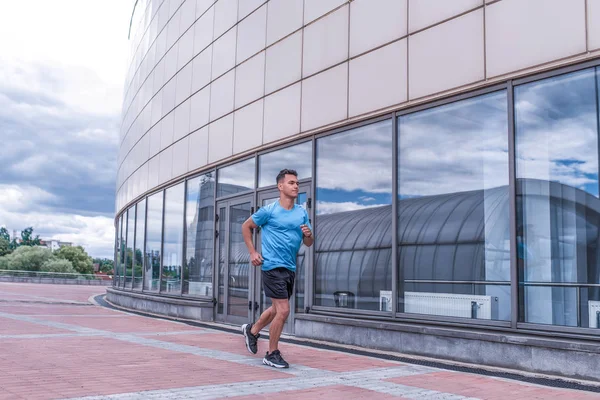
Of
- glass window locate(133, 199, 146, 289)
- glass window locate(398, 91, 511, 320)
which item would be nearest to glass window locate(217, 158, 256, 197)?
glass window locate(398, 91, 511, 320)

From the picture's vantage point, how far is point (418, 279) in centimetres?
827

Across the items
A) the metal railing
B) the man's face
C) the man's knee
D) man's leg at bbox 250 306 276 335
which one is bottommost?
the metal railing

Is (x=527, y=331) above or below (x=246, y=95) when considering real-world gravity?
below

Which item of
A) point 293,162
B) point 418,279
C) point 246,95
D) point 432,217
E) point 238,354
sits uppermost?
point 246,95

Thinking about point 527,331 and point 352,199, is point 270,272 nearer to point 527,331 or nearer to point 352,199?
point 527,331

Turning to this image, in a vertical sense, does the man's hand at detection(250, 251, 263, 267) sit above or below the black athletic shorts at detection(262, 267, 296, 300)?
above

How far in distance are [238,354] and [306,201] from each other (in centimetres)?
365

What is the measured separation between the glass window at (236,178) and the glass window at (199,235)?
433mm

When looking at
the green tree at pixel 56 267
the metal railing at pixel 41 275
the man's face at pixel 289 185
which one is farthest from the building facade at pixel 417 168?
the green tree at pixel 56 267

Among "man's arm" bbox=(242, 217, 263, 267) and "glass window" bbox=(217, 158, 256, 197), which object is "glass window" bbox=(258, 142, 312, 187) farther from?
"man's arm" bbox=(242, 217, 263, 267)

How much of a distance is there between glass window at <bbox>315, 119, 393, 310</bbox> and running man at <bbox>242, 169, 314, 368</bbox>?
2586mm

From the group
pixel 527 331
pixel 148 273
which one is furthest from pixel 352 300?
pixel 148 273

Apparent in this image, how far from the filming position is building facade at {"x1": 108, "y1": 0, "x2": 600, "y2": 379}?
21.9 feet

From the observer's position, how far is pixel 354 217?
31.7 ft
